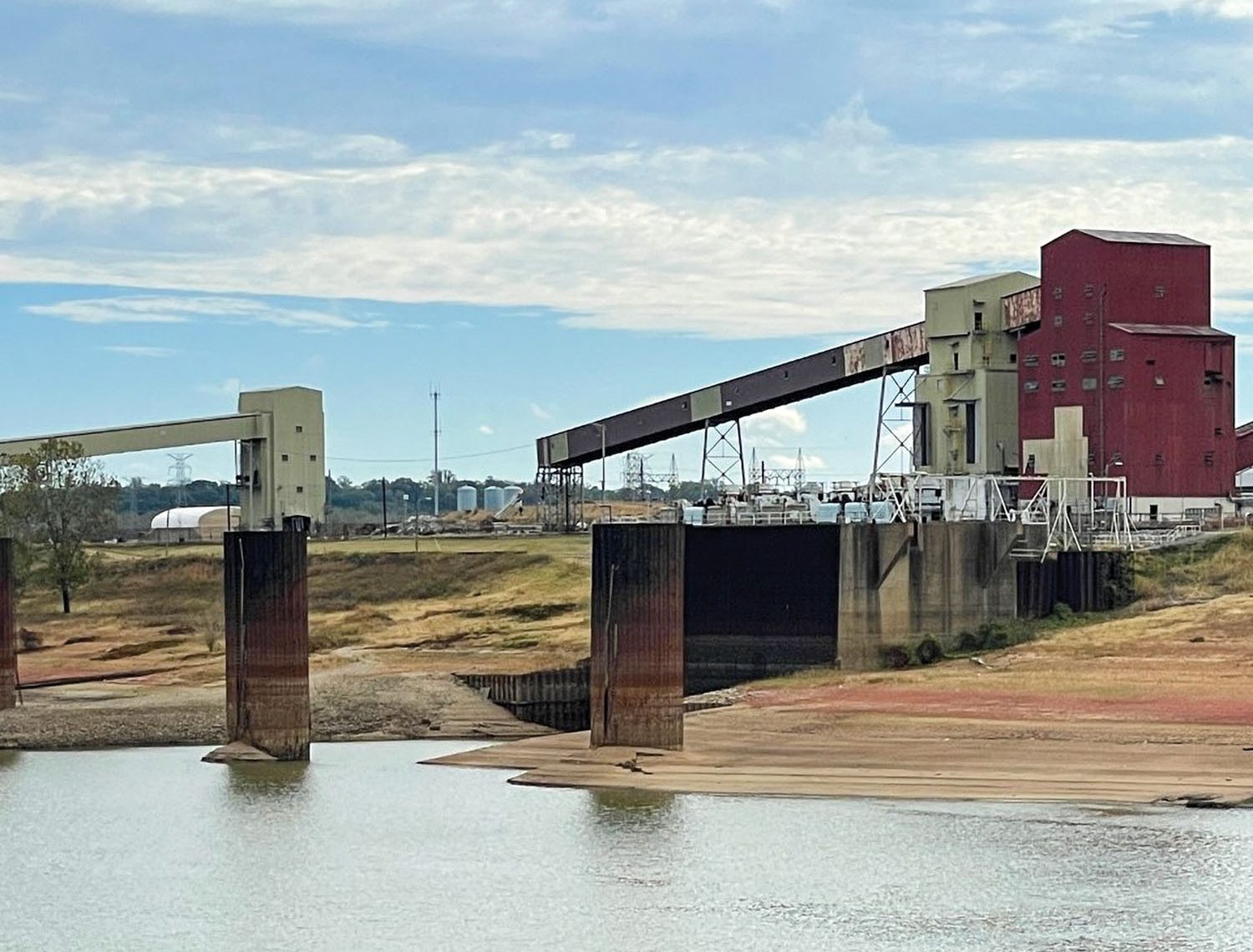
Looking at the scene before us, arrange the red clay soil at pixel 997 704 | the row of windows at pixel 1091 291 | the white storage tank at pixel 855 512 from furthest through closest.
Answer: the row of windows at pixel 1091 291 → the white storage tank at pixel 855 512 → the red clay soil at pixel 997 704

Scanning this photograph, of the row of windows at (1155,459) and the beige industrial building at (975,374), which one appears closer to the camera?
the row of windows at (1155,459)

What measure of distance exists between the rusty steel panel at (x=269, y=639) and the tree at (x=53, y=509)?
4772cm

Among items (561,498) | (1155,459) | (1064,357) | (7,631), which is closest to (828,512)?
(1064,357)

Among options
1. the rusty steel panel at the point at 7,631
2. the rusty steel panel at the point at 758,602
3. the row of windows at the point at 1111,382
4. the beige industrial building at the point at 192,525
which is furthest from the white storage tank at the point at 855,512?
the beige industrial building at the point at 192,525

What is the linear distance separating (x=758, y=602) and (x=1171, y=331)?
21.4 meters

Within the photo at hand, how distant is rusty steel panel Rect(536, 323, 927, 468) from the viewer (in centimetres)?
9981

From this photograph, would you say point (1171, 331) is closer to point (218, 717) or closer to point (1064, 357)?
point (1064, 357)

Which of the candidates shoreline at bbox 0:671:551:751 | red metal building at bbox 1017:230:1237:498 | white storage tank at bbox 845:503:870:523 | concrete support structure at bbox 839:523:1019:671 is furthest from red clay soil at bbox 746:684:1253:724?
red metal building at bbox 1017:230:1237:498

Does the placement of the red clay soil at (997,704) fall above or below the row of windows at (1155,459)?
below

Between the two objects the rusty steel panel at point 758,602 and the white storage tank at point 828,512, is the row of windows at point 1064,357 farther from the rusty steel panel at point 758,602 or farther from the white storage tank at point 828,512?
the rusty steel panel at point 758,602

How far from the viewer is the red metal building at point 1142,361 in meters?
87.7

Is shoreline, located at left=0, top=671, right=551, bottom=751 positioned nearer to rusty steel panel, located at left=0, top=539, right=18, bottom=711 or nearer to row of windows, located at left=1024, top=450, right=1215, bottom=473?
rusty steel panel, located at left=0, top=539, right=18, bottom=711

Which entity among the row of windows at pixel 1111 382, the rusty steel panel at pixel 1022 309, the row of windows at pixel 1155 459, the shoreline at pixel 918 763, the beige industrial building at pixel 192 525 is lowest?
the shoreline at pixel 918 763

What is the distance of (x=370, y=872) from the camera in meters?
49.0
